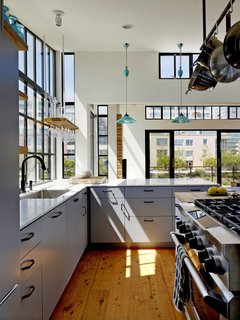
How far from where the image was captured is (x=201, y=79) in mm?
2377

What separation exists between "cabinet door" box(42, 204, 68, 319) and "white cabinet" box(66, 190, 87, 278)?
16 cm

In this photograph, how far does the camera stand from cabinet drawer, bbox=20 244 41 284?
153cm

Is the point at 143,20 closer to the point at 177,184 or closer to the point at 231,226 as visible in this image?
the point at 177,184

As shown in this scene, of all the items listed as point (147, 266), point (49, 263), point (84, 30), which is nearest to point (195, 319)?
point (49, 263)

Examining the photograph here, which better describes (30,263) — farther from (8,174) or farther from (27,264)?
(8,174)

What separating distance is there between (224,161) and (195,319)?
8129 mm

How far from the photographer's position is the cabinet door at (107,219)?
3.72 metres

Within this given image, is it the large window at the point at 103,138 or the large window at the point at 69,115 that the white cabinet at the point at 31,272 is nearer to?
the large window at the point at 69,115

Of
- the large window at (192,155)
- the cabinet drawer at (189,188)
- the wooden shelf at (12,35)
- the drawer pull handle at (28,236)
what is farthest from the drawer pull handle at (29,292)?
the large window at (192,155)

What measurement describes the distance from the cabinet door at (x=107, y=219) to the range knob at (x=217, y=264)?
2.73 m

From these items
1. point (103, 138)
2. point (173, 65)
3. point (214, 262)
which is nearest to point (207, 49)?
Answer: point (214, 262)

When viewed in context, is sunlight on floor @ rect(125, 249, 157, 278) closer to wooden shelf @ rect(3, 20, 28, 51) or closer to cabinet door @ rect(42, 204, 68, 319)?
cabinet door @ rect(42, 204, 68, 319)

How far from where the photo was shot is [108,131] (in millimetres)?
7469

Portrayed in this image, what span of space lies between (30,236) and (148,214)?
7.57 ft
